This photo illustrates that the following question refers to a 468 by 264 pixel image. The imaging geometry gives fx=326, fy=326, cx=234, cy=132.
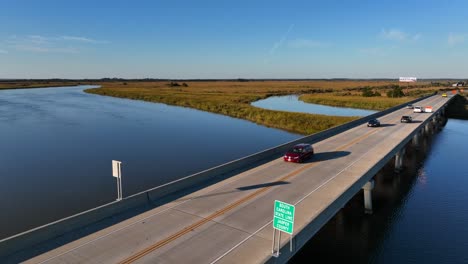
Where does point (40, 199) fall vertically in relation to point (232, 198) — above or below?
below

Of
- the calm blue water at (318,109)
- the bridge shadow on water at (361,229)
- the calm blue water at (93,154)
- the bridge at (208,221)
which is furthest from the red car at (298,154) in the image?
the calm blue water at (318,109)

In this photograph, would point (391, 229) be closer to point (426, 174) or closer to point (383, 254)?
point (383, 254)

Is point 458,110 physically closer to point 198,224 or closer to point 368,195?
point 368,195

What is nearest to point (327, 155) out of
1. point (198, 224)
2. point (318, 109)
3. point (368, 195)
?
point (368, 195)

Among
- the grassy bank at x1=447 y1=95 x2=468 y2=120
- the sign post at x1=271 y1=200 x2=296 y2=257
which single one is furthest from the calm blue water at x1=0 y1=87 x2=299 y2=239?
the grassy bank at x1=447 y1=95 x2=468 y2=120

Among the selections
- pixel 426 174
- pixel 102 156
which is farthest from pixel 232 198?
pixel 426 174

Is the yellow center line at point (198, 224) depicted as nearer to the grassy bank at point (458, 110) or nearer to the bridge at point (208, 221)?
the bridge at point (208, 221)
